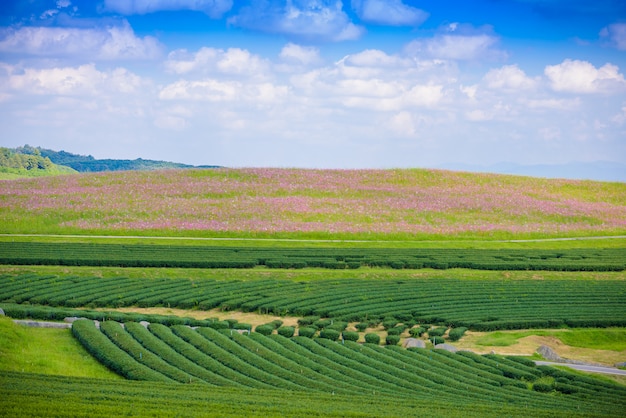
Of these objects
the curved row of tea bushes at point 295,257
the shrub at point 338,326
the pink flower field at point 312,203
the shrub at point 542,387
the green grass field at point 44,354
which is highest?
the pink flower field at point 312,203

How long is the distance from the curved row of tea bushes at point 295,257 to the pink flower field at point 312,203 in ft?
30.0

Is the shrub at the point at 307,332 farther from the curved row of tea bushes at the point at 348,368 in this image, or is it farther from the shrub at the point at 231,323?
the shrub at the point at 231,323

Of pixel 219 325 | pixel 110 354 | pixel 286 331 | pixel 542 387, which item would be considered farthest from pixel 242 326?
pixel 542 387

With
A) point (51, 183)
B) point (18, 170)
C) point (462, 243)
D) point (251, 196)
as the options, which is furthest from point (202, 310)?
point (18, 170)

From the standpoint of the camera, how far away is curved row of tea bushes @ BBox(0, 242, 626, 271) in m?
55.3

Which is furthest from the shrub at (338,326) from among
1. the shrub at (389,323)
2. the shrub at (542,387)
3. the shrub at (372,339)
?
the shrub at (542,387)

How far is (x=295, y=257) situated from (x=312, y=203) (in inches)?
849

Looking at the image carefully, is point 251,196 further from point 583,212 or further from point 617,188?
point 617,188

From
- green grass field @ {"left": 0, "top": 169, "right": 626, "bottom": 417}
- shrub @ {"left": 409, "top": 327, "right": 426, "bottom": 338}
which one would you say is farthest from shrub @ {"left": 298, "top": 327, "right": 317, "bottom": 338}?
shrub @ {"left": 409, "top": 327, "right": 426, "bottom": 338}

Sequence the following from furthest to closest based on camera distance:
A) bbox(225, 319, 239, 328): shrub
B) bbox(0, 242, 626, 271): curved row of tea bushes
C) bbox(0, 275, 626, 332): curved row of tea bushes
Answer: bbox(0, 242, 626, 271): curved row of tea bushes < bbox(0, 275, 626, 332): curved row of tea bushes < bbox(225, 319, 239, 328): shrub

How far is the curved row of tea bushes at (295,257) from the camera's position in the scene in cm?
5531

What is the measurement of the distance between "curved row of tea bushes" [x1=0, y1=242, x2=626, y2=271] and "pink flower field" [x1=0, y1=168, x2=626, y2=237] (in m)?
9.16

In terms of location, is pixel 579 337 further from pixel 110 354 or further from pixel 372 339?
pixel 110 354

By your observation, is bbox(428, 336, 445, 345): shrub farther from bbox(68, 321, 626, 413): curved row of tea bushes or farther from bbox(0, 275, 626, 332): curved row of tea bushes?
bbox(0, 275, 626, 332): curved row of tea bushes
